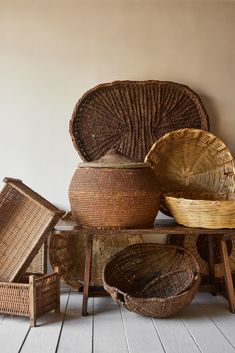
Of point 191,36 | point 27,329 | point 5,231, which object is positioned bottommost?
point 27,329

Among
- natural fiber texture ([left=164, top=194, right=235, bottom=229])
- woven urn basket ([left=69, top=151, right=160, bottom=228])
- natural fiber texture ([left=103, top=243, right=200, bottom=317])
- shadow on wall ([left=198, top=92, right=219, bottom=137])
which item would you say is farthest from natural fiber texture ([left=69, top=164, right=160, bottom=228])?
shadow on wall ([left=198, top=92, right=219, bottom=137])

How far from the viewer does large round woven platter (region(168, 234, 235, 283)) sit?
3.13 metres

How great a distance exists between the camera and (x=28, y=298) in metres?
2.37

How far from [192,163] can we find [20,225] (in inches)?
48.0

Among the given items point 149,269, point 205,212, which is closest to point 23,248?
point 149,269

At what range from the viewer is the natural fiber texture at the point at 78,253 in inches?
118

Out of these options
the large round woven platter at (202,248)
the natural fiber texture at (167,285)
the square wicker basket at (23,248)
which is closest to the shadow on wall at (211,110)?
the large round woven platter at (202,248)

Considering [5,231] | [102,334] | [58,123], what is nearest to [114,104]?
[58,123]

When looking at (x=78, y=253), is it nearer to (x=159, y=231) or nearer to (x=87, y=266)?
(x=87, y=266)

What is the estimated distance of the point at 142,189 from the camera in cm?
256

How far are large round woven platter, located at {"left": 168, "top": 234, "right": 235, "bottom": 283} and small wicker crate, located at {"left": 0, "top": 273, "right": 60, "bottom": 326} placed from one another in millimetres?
1038

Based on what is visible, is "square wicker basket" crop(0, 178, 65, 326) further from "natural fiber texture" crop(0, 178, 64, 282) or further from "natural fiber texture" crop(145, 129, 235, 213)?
"natural fiber texture" crop(145, 129, 235, 213)

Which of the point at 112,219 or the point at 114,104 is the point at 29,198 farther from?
A: the point at 114,104

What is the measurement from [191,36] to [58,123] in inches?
43.3
